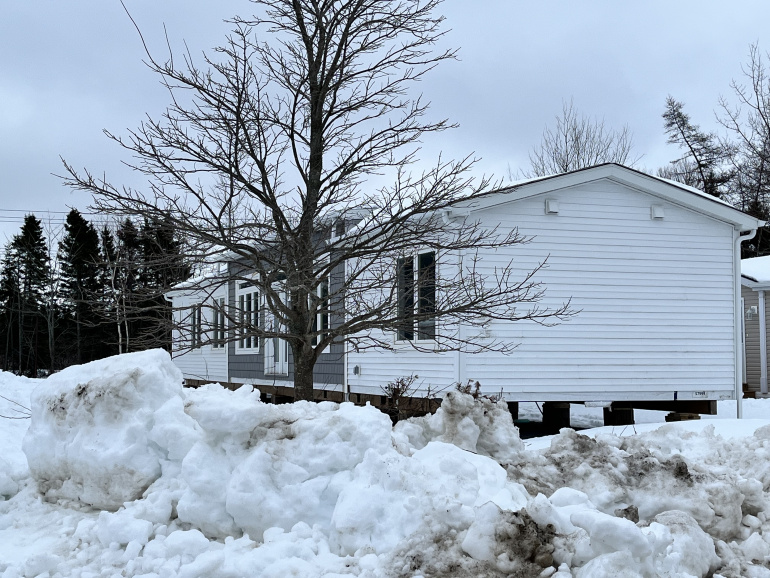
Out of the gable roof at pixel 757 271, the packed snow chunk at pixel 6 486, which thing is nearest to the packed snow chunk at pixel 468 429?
the packed snow chunk at pixel 6 486

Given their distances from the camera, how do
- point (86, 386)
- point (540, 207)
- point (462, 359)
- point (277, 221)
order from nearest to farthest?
point (86, 386), point (277, 221), point (462, 359), point (540, 207)

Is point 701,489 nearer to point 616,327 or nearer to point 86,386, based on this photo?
point 86,386

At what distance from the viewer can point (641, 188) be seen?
12.7 metres

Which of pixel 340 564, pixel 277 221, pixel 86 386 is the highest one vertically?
pixel 277 221

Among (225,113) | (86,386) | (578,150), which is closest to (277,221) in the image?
(225,113)

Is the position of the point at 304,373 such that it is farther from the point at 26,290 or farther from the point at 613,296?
the point at 26,290

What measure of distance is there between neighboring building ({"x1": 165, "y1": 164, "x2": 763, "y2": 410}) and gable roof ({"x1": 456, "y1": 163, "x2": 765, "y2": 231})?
0.06ft

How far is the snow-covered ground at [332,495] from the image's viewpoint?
12.1 feet

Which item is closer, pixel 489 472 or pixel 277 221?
pixel 489 472

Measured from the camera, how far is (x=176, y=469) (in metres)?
4.63

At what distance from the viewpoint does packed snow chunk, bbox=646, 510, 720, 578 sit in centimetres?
380

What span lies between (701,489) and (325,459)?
2.45 m

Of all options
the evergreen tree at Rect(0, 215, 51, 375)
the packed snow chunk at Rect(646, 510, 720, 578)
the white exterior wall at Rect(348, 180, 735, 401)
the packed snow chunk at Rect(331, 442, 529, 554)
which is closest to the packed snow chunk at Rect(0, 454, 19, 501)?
the packed snow chunk at Rect(331, 442, 529, 554)

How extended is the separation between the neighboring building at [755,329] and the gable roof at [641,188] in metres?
6.86
